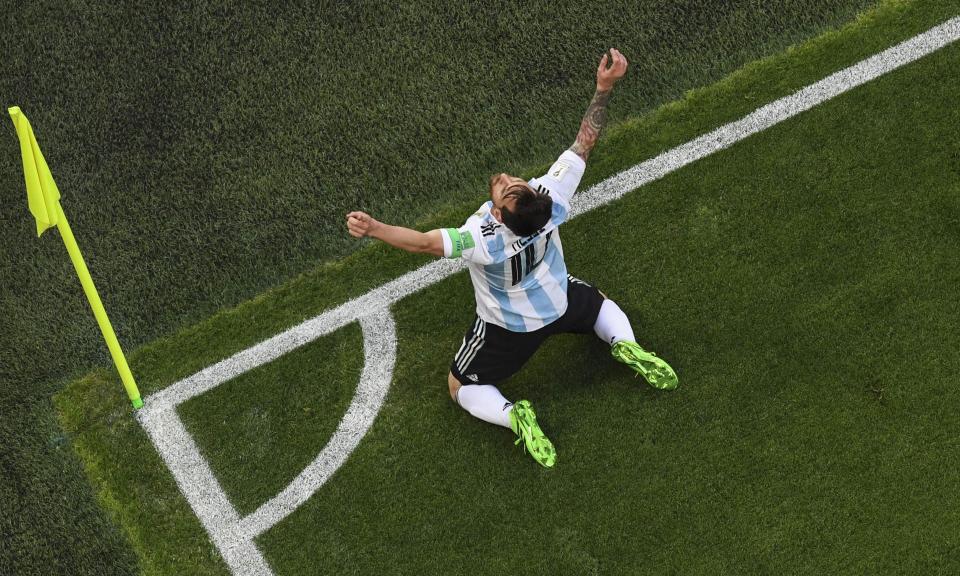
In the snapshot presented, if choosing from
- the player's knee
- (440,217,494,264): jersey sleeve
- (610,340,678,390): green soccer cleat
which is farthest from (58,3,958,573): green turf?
(440,217,494,264): jersey sleeve

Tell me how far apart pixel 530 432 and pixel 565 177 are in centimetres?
151

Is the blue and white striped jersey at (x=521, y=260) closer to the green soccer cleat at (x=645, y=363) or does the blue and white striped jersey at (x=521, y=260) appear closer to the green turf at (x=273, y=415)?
the green soccer cleat at (x=645, y=363)

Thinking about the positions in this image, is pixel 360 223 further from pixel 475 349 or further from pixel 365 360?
pixel 365 360

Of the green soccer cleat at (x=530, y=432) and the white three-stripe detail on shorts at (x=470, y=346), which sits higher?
the white three-stripe detail on shorts at (x=470, y=346)

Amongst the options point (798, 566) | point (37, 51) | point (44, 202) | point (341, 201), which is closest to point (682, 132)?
point (341, 201)

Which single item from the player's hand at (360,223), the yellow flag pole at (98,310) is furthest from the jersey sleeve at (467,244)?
the yellow flag pole at (98,310)

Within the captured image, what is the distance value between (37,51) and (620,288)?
4424 mm

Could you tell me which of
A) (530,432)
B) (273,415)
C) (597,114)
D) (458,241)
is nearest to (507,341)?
(530,432)

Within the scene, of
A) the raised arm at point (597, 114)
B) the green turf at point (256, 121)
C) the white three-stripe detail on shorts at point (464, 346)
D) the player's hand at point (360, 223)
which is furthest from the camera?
the green turf at point (256, 121)

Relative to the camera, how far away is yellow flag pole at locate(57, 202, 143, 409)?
5.17 metres

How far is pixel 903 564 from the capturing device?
5539 mm

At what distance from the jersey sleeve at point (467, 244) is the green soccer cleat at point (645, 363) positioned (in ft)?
3.85

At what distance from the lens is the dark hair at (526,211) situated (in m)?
4.80

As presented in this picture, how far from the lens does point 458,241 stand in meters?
4.94
